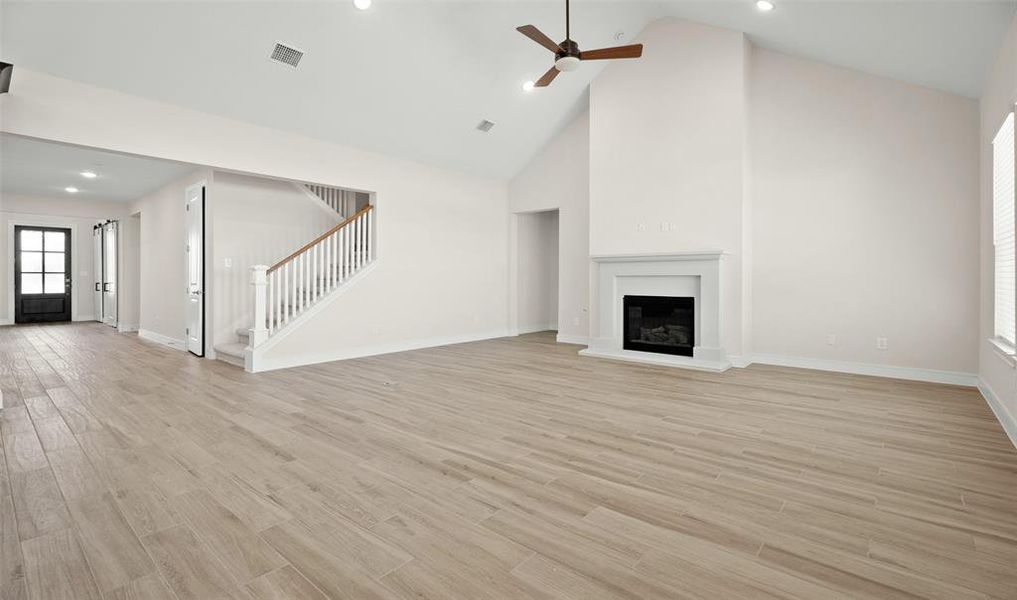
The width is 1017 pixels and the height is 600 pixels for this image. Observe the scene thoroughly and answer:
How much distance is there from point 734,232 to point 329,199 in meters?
6.04

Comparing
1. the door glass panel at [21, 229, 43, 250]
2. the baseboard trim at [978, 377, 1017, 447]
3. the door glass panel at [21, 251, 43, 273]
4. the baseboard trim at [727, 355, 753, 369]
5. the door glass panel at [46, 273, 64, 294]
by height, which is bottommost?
the baseboard trim at [978, 377, 1017, 447]

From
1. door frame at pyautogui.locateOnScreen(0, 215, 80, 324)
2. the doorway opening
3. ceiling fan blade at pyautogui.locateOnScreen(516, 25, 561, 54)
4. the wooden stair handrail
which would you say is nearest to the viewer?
ceiling fan blade at pyautogui.locateOnScreen(516, 25, 561, 54)

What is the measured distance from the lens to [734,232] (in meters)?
5.75

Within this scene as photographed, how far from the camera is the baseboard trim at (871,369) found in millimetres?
4801

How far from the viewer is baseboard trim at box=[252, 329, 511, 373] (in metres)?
5.57

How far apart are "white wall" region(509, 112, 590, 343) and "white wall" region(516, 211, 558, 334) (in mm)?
1059

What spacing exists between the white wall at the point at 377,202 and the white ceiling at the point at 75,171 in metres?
0.79

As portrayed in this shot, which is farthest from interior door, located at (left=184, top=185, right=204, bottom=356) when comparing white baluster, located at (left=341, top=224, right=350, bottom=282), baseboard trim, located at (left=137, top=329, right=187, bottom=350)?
white baluster, located at (left=341, top=224, right=350, bottom=282)

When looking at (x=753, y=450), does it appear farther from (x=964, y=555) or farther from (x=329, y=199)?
(x=329, y=199)

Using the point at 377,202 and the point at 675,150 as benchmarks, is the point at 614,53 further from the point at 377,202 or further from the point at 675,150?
the point at 377,202

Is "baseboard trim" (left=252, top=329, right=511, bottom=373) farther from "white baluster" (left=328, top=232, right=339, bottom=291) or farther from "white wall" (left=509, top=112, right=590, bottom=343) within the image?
"white wall" (left=509, top=112, right=590, bottom=343)

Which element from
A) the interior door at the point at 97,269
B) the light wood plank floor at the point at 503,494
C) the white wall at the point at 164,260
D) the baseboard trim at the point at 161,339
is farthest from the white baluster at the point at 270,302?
the interior door at the point at 97,269

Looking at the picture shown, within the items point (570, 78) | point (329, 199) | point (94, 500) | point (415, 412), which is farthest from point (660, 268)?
point (94, 500)

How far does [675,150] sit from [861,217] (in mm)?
2275
